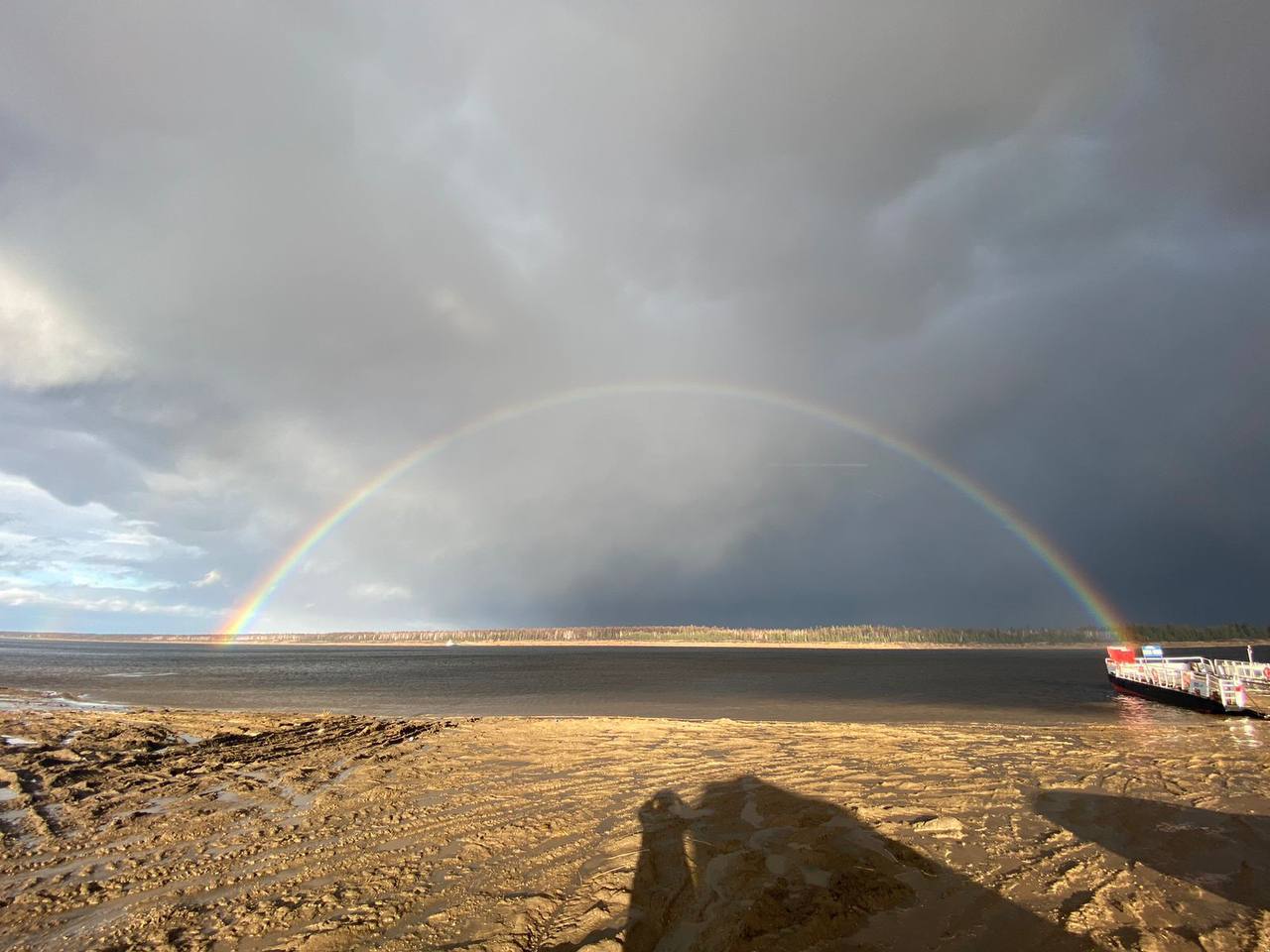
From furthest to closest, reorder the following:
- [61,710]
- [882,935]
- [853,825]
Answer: [61,710] → [853,825] → [882,935]

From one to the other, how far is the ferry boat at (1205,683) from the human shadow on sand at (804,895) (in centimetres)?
2800

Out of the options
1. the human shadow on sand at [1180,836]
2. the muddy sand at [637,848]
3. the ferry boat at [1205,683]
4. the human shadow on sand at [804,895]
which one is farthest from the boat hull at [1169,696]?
the human shadow on sand at [804,895]

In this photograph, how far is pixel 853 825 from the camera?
9.75 m

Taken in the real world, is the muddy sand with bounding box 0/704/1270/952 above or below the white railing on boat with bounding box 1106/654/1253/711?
above

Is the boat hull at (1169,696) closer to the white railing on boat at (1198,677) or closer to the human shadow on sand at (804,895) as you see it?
the white railing on boat at (1198,677)

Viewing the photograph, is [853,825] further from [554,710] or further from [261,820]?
[554,710]

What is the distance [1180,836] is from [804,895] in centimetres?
672

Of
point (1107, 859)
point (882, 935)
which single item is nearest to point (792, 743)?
point (1107, 859)

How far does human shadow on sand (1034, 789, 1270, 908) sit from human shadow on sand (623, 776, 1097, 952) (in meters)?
3.04

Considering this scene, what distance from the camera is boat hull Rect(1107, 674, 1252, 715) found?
2791 centimetres

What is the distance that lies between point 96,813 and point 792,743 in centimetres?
1547

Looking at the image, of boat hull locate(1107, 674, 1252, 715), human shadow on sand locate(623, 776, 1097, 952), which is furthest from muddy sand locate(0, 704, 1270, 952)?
boat hull locate(1107, 674, 1252, 715)

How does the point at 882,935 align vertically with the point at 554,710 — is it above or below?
above

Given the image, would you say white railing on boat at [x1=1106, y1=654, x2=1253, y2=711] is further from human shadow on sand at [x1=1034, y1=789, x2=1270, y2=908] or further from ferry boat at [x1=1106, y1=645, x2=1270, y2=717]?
human shadow on sand at [x1=1034, y1=789, x2=1270, y2=908]
